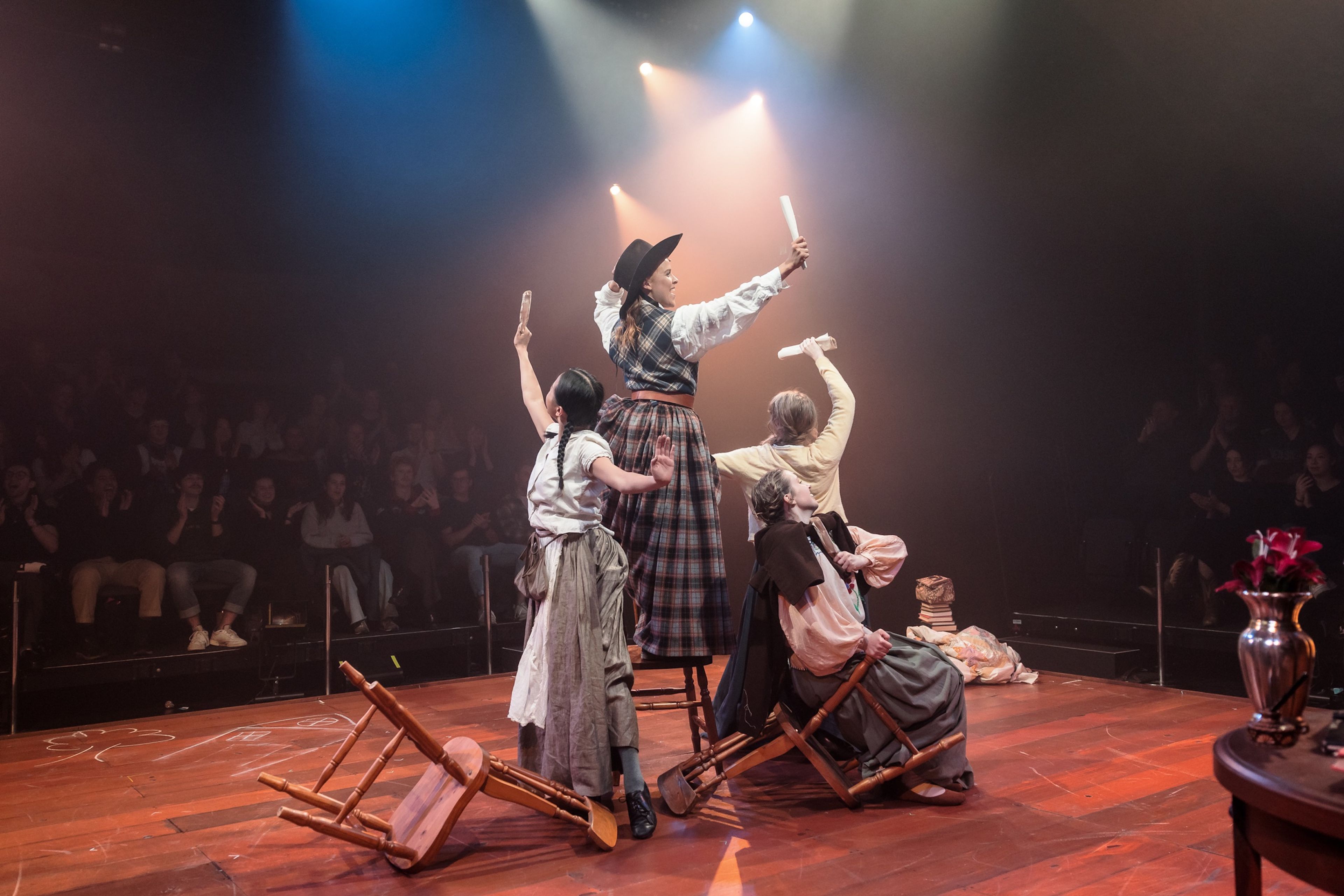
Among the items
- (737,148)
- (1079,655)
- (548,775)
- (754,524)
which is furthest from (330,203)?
(1079,655)

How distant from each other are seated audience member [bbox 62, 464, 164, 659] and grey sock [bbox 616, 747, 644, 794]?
3276 mm

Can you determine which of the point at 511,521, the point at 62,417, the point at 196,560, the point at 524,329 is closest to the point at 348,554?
the point at 196,560

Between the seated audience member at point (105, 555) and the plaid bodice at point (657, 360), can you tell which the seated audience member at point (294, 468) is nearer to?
the seated audience member at point (105, 555)

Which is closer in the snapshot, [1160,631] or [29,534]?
[29,534]

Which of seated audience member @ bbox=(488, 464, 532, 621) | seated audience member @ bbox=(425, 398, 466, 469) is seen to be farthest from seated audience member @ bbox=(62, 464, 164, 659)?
seated audience member @ bbox=(488, 464, 532, 621)

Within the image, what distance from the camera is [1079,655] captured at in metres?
5.44

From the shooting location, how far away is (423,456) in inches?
254

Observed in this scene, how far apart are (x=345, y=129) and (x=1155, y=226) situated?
4.77m

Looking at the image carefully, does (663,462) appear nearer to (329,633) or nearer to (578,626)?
(578,626)

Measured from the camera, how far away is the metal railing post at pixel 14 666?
177 inches

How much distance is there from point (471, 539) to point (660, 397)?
11.4 ft

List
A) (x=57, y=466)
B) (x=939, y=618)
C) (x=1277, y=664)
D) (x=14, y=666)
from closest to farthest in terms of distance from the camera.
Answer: (x=1277, y=664), (x=14, y=666), (x=57, y=466), (x=939, y=618)

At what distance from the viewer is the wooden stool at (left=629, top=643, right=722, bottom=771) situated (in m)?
3.18

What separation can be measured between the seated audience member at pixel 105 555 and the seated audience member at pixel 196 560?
0.32 ft
